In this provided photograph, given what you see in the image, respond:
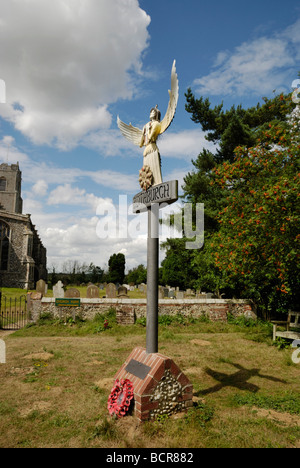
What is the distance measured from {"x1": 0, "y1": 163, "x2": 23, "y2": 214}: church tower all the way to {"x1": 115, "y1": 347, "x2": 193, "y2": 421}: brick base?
225 ft

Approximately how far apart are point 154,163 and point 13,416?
4.59 m

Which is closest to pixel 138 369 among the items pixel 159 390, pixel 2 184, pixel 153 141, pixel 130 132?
pixel 159 390

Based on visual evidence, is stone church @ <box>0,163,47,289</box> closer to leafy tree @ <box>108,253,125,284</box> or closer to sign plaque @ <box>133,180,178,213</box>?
leafy tree @ <box>108,253,125,284</box>

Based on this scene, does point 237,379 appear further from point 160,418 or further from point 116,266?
point 116,266

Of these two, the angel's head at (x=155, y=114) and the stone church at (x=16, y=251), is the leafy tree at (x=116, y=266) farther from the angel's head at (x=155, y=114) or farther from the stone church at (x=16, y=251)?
the angel's head at (x=155, y=114)

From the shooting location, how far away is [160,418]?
426cm

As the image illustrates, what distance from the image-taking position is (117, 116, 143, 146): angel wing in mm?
5739

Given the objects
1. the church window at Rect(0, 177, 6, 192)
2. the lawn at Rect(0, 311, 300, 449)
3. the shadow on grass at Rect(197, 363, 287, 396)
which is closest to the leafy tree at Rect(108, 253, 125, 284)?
the lawn at Rect(0, 311, 300, 449)

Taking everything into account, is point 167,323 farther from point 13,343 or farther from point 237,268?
point 13,343

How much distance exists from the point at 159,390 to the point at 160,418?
1.19ft

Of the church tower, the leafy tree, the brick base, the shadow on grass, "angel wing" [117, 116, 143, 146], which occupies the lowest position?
the shadow on grass

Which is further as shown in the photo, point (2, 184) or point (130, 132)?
point (2, 184)

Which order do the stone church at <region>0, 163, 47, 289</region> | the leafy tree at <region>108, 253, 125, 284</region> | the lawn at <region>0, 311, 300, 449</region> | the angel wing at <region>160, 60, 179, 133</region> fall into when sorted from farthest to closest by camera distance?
the leafy tree at <region>108, 253, 125, 284</region>, the stone church at <region>0, 163, 47, 289</region>, the angel wing at <region>160, 60, 179, 133</region>, the lawn at <region>0, 311, 300, 449</region>

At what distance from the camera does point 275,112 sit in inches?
768
